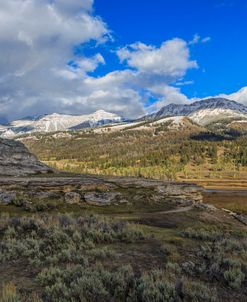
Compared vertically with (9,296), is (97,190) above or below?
above

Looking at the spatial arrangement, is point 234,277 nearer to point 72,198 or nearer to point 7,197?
point 7,197

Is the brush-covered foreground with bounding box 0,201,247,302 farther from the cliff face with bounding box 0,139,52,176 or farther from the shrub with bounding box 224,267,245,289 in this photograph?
the cliff face with bounding box 0,139,52,176

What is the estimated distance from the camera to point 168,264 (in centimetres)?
1394

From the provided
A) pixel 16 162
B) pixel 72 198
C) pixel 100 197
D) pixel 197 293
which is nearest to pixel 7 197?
pixel 72 198

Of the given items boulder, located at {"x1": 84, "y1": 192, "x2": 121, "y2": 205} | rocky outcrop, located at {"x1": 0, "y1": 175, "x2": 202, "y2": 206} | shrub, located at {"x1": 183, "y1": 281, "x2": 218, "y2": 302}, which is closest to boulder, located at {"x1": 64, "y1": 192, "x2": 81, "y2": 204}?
rocky outcrop, located at {"x1": 0, "y1": 175, "x2": 202, "y2": 206}

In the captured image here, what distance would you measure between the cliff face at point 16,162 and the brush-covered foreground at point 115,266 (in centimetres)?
3503

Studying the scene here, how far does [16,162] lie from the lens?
59156 mm

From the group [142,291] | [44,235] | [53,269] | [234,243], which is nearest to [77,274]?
[53,269]

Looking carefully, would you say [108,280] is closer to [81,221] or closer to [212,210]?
[81,221]

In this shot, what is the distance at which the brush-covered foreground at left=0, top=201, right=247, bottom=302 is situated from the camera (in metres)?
11.1

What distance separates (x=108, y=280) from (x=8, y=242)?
814 cm

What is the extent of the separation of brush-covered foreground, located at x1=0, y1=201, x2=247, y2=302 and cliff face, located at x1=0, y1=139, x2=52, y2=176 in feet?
115

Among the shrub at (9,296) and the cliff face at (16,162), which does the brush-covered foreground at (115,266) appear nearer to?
the shrub at (9,296)

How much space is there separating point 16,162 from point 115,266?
48.4 metres
